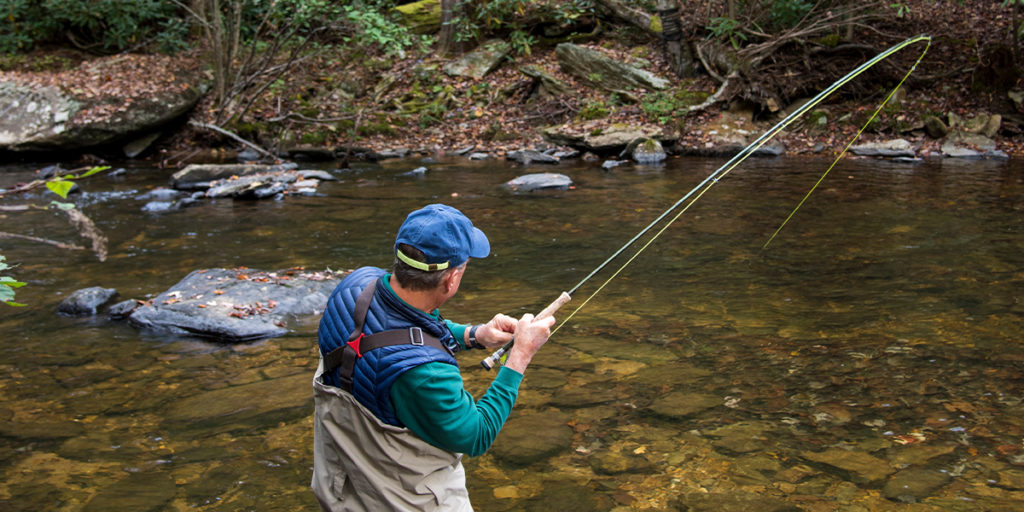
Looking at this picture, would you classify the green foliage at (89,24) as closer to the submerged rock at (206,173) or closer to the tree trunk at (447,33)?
the tree trunk at (447,33)

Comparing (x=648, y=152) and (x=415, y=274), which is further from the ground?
(x=415, y=274)

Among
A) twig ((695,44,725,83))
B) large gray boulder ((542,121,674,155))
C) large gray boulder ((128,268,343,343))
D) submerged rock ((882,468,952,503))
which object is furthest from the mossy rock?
submerged rock ((882,468,952,503))

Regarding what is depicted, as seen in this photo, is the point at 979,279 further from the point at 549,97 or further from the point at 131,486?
the point at 549,97

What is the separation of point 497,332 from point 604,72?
15.2 metres

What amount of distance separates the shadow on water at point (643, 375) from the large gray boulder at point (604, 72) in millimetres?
8289

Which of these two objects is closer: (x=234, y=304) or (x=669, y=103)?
(x=234, y=304)

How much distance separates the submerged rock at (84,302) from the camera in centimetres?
576

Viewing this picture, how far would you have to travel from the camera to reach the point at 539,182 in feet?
37.1

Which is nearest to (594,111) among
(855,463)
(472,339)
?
(855,463)

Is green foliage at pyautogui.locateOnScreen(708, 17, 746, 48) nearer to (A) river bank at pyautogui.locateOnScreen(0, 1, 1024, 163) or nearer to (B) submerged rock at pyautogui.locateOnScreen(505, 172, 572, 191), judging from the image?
(A) river bank at pyautogui.locateOnScreen(0, 1, 1024, 163)

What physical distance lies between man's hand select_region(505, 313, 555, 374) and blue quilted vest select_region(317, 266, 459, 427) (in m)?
0.20

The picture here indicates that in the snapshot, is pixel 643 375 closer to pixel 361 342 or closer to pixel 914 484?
pixel 914 484

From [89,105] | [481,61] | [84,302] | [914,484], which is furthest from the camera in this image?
[481,61]

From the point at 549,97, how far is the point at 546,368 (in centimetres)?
1295
